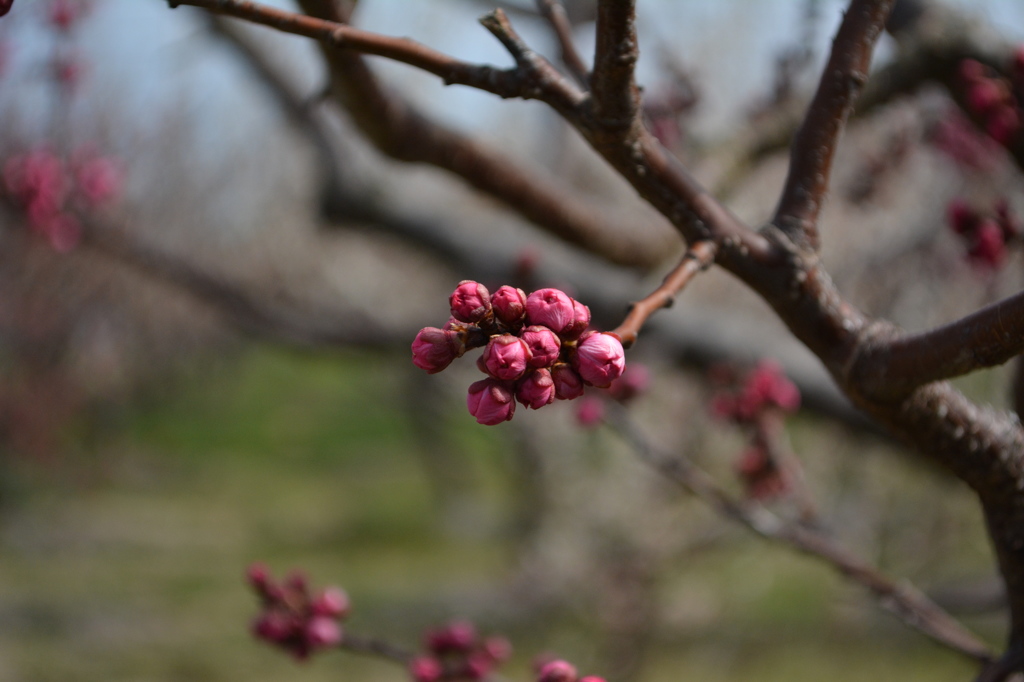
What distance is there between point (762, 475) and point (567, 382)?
53.1 inches

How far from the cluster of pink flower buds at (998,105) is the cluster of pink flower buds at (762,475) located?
826mm

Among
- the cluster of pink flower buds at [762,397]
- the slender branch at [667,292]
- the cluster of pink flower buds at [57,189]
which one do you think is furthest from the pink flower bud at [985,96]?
the cluster of pink flower buds at [57,189]

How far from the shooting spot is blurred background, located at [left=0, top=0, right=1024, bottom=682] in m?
2.71

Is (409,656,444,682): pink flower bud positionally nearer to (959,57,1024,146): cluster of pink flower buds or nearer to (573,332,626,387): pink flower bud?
(573,332,626,387): pink flower bud

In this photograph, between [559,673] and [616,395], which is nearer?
[559,673]

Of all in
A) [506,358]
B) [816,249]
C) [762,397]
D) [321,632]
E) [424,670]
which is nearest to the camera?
[506,358]

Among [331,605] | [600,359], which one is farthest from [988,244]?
[331,605]

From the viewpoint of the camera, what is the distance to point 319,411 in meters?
14.6

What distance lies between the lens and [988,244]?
138 centimetres

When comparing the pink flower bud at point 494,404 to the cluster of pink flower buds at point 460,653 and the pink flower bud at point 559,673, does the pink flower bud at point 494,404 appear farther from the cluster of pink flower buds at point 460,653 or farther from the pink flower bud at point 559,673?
the cluster of pink flower buds at point 460,653

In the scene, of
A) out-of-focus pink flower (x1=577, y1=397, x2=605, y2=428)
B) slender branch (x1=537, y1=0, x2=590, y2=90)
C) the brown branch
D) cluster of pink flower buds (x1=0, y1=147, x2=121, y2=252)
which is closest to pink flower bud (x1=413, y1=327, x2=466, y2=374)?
the brown branch

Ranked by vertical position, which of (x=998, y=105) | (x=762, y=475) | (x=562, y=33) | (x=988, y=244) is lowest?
(x=762, y=475)

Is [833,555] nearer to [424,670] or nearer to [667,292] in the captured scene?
[424,670]

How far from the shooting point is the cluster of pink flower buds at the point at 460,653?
1.43m
